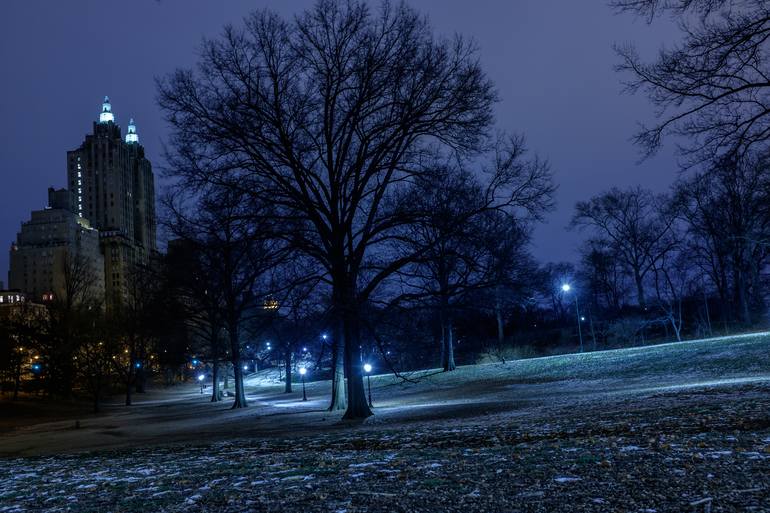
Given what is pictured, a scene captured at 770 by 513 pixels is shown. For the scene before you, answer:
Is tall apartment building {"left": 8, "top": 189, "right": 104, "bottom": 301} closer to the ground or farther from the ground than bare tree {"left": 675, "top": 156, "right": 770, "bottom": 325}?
farther from the ground

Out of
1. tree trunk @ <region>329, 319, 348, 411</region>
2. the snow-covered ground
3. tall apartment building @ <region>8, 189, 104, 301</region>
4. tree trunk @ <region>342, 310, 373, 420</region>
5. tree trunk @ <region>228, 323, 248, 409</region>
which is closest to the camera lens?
the snow-covered ground

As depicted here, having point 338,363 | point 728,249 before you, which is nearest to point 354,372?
point 338,363

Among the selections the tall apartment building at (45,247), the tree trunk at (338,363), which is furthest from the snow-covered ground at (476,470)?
the tall apartment building at (45,247)

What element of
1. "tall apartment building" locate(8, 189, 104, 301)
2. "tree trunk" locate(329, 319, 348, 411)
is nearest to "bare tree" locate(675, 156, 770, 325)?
"tree trunk" locate(329, 319, 348, 411)

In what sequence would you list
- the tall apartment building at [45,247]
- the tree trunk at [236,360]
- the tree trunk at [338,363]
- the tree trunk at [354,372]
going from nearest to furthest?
1. the tree trunk at [354,372]
2. the tree trunk at [338,363]
3. the tree trunk at [236,360]
4. the tall apartment building at [45,247]

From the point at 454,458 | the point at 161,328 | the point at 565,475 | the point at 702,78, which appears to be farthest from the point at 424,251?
the point at 161,328

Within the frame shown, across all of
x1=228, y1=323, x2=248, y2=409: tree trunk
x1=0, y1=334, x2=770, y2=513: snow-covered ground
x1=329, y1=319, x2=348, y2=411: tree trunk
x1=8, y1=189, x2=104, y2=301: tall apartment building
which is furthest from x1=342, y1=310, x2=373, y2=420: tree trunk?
x1=8, y1=189, x2=104, y2=301: tall apartment building

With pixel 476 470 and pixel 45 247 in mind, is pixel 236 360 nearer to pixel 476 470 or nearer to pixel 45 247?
pixel 476 470

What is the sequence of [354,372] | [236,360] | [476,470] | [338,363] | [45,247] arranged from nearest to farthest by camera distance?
[476,470] < [354,372] < [338,363] < [236,360] < [45,247]

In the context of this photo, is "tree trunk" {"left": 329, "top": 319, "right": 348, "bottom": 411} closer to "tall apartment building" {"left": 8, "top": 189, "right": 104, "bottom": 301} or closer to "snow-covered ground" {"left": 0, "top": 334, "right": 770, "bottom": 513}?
"snow-covered ground" {"left": 0, "top": 334, "right": 770, "bottom": 513}

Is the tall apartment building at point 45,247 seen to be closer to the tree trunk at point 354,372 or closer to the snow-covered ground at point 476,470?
the tree trunk at point 354,372

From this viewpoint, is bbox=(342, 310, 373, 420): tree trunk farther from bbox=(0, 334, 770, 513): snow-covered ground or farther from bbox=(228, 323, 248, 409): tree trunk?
bbox=(228, 323, 248, 409): tree trunk

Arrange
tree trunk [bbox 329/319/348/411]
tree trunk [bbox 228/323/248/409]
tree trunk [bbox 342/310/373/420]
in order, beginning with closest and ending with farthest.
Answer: tree trunk [bbox 342/310/373/420] < tree trunk [bbox 329/319/348/411] < tree trunk [bbox 228/323/248/409]

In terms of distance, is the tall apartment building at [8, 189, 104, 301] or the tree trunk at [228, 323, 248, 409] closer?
the tree trunk at [228, 323, 248, 409]
